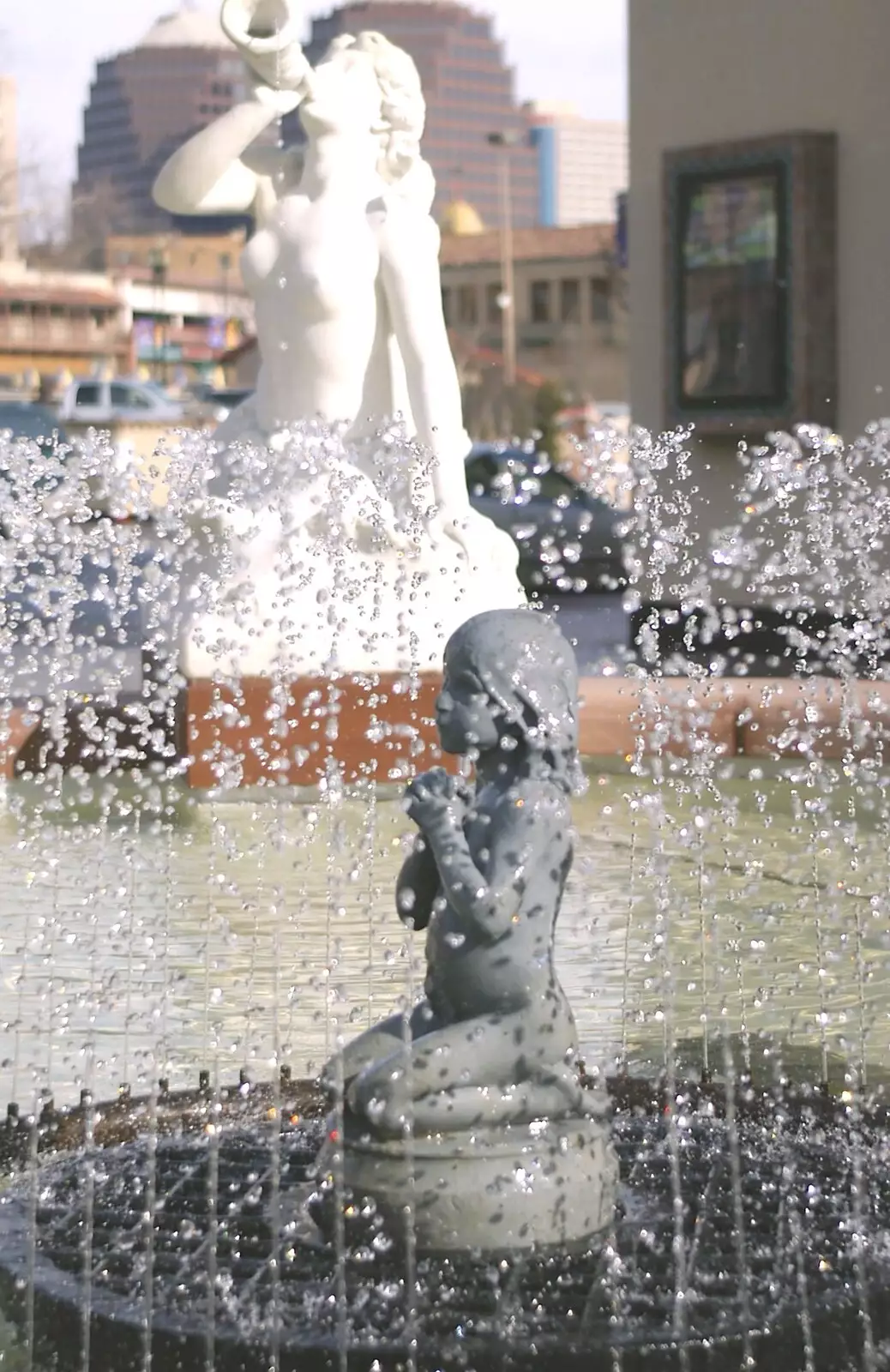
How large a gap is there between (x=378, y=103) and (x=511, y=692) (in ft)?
19.9

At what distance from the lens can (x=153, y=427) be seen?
32.2 metres

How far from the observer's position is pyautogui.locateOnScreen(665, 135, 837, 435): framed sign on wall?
41.1ft

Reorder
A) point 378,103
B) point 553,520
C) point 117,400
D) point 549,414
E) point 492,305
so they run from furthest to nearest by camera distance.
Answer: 1. point 492,305
2. point 549,414
3. point 117,400
4. point 553,520
5. point 378,103

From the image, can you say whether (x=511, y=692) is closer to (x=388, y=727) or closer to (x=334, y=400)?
(x=388, y=727)

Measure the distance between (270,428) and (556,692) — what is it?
18.6 feet

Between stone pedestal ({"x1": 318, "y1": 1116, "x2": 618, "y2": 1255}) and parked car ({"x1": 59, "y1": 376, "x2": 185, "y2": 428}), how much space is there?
1298 inches

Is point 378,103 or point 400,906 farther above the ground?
point 378,103

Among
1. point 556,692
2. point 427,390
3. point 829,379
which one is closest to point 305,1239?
point 556,692

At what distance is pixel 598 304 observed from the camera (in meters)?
91.2

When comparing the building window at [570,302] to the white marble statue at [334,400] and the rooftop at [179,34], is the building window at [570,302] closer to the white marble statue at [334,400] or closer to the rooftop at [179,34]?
the rooftop at [179,34]

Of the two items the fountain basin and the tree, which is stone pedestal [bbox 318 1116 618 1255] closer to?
the fountain basin

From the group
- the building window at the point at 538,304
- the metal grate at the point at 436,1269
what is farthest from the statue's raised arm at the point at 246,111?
the building window at the point at 538,304

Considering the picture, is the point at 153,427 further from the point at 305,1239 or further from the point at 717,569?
the point at 305,1239

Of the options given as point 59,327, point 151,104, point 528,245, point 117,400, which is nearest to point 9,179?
point 117,400
